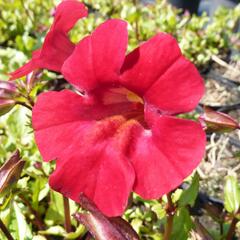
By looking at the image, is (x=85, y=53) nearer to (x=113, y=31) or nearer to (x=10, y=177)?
(x=113, y=31)

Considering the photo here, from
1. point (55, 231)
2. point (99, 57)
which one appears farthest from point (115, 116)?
point (55, 231)

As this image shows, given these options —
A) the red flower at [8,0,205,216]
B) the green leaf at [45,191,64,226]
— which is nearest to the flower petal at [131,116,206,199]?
the red flower at [8,0,205,216]

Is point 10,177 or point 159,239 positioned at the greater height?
point 10,177

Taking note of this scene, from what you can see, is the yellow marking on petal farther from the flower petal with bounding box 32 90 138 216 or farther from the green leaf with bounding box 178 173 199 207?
the green leaf with bounding box 178 173 199 207

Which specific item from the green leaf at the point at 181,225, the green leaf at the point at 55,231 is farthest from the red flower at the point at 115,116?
the green leaf at the point at 55,231

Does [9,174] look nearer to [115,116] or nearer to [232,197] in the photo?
[115,116]

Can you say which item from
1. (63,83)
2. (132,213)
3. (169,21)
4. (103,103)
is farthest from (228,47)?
(103,103)

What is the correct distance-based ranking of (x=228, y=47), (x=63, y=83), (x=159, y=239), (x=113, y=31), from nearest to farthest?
(x=113, y=31) < (x=159, y=239) < (x=63, y=83) < (x=228, y=47)
